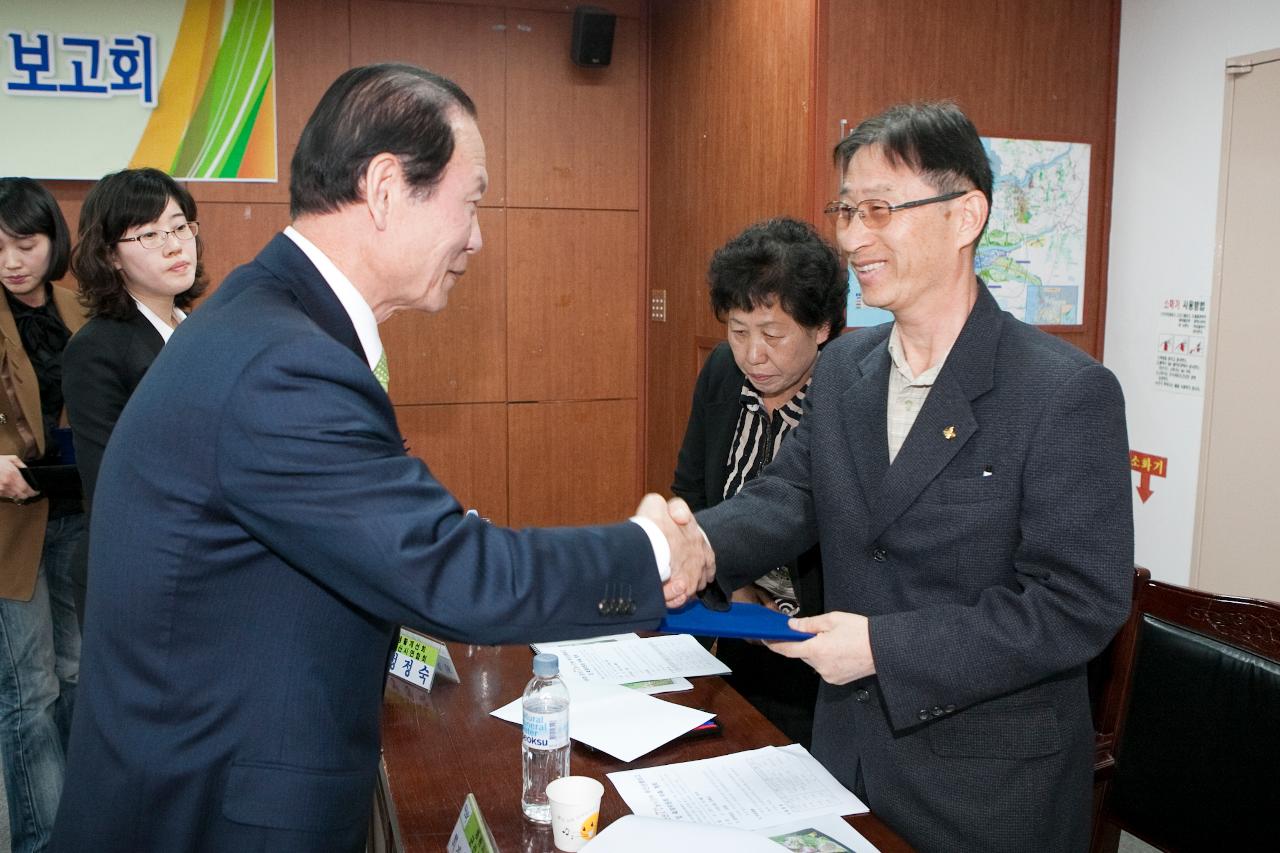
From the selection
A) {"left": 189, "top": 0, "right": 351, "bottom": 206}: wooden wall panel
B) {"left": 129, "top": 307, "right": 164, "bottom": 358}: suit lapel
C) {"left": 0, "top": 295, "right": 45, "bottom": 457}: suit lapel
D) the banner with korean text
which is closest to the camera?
{"left": 129, "top": 307, "right": 164, "bottom": 358}: suit lapel

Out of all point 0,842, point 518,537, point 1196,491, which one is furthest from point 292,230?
point 1196,491

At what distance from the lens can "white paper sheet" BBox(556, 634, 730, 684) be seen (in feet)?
6.49

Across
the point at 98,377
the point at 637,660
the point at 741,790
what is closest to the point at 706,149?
the point at 98,377

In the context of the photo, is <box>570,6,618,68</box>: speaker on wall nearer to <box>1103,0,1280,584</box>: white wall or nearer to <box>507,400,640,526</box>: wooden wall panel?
<box>507,400,640,526</box>: wooden wall panel

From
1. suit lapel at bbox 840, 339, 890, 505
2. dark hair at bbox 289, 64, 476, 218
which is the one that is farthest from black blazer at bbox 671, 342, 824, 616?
dark hair at bbox 289, 64, 476, 218

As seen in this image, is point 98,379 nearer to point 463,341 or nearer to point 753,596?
point 753,596

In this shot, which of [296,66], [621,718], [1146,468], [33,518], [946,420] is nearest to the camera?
[946,420]

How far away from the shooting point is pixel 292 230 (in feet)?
4.39

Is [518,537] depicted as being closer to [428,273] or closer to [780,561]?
[428,273]

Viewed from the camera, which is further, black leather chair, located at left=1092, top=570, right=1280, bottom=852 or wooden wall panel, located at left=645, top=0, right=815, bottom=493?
wooden wall panel, located at left=645, top=0, right=815, bottom=493

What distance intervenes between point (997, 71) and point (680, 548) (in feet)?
9.09

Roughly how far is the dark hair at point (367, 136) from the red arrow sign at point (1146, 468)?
2.96m

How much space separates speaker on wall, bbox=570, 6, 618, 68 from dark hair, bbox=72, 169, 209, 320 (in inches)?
102

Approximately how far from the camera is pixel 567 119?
4.98 metres
